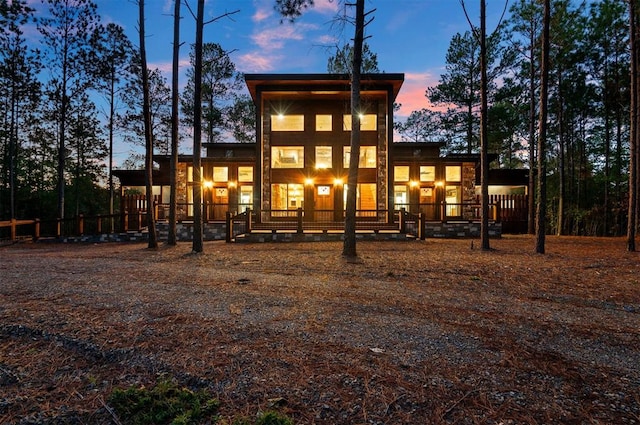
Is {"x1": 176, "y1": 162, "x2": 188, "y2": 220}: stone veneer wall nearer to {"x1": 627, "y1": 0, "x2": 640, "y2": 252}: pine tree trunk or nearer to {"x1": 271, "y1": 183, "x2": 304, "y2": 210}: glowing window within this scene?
{"x1": 271, "y1": 183, "x2": 304, "y2": 210}: glowing window

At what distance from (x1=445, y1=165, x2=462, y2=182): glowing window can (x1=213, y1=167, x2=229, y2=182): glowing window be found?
16.8 m

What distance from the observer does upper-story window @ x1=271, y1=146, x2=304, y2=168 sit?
20.1 metres

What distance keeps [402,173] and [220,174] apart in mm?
13925

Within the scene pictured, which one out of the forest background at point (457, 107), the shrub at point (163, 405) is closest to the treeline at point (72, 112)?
the forest background at point (457, 107)

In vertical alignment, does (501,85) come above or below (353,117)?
above

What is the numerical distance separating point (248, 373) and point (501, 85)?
30443mm

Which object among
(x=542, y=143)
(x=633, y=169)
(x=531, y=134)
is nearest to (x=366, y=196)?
(x=531, y=134)

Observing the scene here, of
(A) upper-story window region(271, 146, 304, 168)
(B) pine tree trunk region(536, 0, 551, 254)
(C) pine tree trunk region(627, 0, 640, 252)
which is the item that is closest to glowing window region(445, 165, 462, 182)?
(A) upper-story window region(271, 146, 304, 168)

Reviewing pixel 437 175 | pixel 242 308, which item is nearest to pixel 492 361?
pixel 242 308

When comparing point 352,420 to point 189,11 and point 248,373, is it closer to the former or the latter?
point 248,373

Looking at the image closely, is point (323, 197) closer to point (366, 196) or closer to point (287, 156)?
point (366, 196)

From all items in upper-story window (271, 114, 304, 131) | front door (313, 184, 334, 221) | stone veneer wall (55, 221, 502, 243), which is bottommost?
stone veneer wall (55, 221, 502, 243)

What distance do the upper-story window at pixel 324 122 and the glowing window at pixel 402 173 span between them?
240 inches

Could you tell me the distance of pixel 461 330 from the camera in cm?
337
